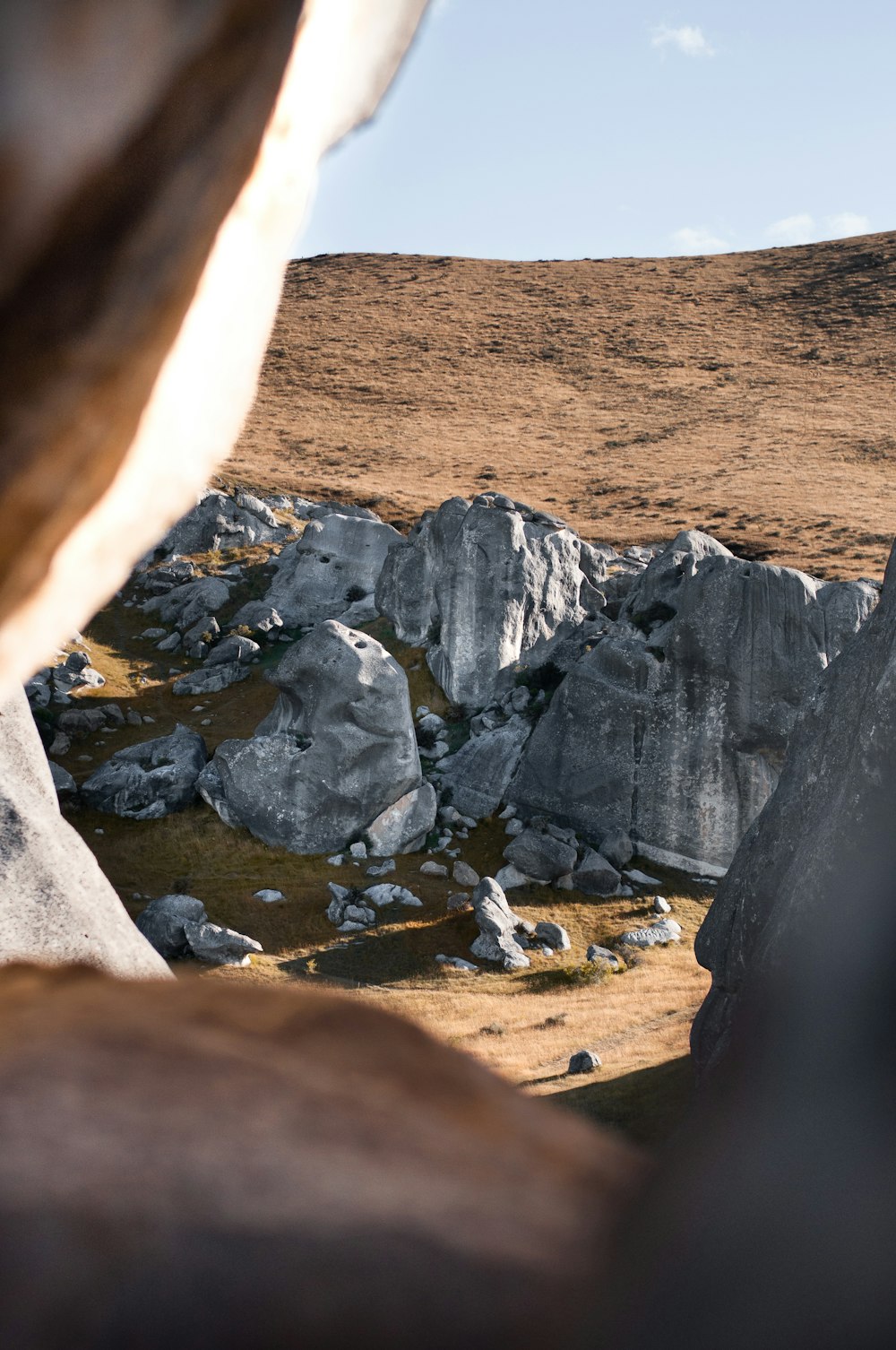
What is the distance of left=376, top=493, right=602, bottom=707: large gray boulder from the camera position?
2652cm

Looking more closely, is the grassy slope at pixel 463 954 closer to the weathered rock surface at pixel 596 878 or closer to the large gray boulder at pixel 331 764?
the weathered rock surface at pixel 596 878

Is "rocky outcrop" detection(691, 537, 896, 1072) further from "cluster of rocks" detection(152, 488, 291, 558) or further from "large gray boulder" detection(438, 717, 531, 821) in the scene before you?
"cluster of rocks" detection(152, 488, 291, 558)

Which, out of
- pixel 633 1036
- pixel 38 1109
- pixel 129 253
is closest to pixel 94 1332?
pixel 38 1109

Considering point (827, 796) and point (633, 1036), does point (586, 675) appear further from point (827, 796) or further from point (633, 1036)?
point (827, 796)

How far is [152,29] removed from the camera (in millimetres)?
935

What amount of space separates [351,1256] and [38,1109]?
368 mm

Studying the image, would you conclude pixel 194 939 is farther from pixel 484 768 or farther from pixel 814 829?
pixel 814 829

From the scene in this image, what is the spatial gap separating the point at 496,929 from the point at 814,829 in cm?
1133

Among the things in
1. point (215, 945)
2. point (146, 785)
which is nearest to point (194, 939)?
point (215, 945)

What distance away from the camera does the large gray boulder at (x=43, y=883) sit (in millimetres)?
8992

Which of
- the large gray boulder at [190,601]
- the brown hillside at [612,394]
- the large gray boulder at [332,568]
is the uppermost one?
the brown hillside at [612,394]

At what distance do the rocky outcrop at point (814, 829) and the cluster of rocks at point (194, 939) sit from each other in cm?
821

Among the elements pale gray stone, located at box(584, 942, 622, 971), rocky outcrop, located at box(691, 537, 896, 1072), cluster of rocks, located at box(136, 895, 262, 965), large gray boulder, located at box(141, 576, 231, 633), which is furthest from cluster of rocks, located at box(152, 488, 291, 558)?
rocky outcrop, located at box(691, 537, 896, 1072)

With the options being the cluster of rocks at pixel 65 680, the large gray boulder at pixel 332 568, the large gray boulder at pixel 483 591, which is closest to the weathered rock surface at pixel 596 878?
the large gray boulder at pixel 483 591
